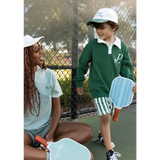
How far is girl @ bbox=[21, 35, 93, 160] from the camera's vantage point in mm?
1220

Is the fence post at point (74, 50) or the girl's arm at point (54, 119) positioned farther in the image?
the fence post at point (74, 50)

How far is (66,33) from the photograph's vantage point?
2492mm

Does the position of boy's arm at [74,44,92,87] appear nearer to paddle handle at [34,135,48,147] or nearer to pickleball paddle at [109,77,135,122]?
pickleball paddle at [109,77,135,122]

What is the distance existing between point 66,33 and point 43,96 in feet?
4.38

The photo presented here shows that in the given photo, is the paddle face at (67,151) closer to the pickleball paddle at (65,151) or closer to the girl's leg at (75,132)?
the pickleball paddle at (65,151)

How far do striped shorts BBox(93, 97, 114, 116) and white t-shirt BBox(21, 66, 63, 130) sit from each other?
1.29ft

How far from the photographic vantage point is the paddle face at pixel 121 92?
1642mm

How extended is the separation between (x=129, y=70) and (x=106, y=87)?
36 centimetres

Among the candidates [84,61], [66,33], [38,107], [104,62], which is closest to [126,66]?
[104,62]

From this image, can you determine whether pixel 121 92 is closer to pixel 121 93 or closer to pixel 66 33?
pixel 121 93

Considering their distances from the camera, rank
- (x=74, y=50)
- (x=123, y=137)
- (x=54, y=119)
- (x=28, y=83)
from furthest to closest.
Answer: (x=74, y=50) < (x=123, y=137) < (x=54, y=119) < (x=28, y=83)

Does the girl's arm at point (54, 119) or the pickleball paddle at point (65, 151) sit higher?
the girl's arm at point (54, 119)

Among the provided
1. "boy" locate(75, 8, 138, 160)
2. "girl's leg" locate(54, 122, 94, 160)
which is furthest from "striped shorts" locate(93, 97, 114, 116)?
"girl's leg" locate(54, 122, 94, 160)

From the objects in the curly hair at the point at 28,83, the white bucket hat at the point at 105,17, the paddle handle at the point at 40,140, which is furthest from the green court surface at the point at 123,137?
the white bucket hat at the point at 105,17
